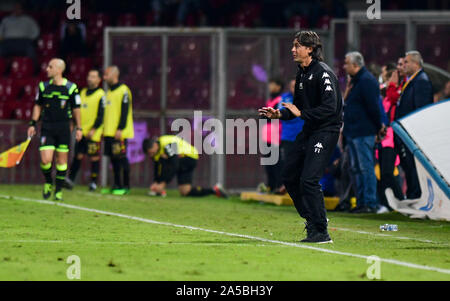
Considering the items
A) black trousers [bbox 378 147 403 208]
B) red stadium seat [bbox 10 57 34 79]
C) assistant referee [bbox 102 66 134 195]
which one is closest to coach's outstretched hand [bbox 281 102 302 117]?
black trousers [bbox 378 147 403 208]

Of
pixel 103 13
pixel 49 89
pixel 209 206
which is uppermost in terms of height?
pixel 103 13

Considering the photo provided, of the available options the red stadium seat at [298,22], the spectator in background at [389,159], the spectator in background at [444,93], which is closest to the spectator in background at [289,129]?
the spectator in background at [389,159]

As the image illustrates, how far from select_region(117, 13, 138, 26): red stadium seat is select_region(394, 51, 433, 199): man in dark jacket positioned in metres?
10.6

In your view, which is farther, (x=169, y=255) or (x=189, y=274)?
(x=169, y=255)

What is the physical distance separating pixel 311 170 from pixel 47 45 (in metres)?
15.3

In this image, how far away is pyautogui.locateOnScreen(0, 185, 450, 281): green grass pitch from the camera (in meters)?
7.39

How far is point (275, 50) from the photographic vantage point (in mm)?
19312

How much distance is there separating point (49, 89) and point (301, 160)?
6.68 m

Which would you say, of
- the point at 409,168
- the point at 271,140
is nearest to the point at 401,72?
the point at 409,168

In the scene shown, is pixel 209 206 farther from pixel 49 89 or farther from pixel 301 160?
pixel 301 160

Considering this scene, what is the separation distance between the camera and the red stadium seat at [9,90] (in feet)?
73.0

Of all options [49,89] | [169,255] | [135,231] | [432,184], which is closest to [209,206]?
[49,89]

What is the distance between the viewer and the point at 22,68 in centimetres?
2289

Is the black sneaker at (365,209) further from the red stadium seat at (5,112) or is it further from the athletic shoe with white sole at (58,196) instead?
the red stadium seat at (5,112)
